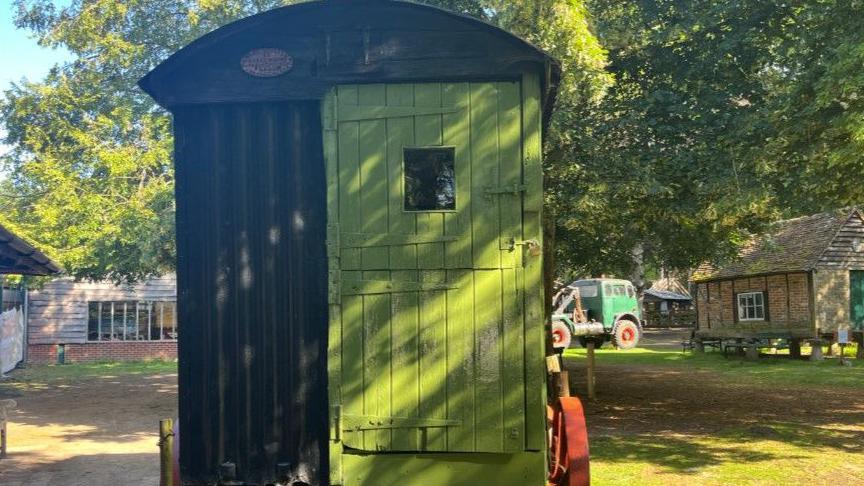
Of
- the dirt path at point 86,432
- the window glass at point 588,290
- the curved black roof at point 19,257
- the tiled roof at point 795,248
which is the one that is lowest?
the dirt path at point 86,432

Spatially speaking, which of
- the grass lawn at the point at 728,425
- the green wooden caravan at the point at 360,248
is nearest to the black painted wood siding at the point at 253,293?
the green wooden caravan at the point at 360,248

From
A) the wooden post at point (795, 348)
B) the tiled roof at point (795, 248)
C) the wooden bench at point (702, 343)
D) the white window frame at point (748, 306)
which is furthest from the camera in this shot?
the wooden bench at point (702, 343)

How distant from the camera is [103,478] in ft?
28.8

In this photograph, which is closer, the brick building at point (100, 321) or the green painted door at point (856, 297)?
the green painted door at point (856, 297)

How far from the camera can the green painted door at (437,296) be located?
5168mm

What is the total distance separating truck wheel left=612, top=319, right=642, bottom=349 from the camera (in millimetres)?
31844

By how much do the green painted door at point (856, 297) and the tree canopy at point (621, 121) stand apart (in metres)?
12.8

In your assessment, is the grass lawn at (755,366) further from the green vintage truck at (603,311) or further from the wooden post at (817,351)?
the green vintage truck at (603,311)

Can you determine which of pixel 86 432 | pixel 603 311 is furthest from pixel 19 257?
pixel 603 311

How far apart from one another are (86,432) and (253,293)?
8.74 m

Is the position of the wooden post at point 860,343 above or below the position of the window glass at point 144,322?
below

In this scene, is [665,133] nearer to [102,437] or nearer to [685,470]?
[685,470]

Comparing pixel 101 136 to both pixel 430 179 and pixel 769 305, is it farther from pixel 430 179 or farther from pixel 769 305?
pixel 769 305

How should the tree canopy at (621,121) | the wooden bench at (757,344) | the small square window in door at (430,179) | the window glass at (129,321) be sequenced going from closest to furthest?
the small square window in door at (430,179)
the tree canopy at (621,121)
the wooden bench at (757,344)
the window glass at (129,321)
